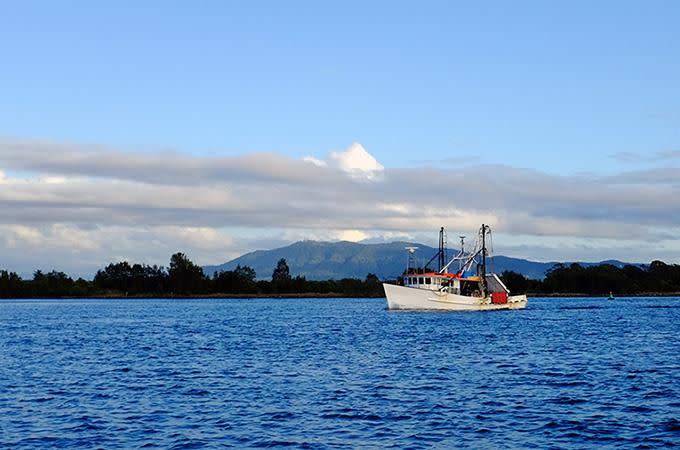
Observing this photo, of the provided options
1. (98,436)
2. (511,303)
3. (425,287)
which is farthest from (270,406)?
(511,303)

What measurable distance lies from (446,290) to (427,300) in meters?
6.68

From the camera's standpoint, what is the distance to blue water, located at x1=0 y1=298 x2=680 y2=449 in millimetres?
32669

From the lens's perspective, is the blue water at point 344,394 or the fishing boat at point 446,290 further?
the fishing boat at point 446,290

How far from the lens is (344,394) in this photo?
43219mm

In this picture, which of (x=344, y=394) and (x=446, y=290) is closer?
(x=344, y=394)

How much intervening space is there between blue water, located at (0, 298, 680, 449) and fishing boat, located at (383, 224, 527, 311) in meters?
59.7

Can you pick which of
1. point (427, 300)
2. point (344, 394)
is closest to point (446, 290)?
point (427, 300)

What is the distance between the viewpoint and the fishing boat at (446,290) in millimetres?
140000

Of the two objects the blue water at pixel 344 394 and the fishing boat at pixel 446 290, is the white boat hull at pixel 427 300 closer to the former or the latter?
the fishing boat at pixel 446 290

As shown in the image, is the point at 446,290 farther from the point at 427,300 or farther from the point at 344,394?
the point at 344,394

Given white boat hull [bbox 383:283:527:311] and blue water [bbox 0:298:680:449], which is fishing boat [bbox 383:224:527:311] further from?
blue water [bbox 0:298:680:449]

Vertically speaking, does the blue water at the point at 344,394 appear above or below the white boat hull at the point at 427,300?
below

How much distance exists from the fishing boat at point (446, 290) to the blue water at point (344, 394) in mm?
59700

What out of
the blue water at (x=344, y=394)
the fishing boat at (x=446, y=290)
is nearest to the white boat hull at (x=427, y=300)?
the fishing boat at (x=446, y=290)
